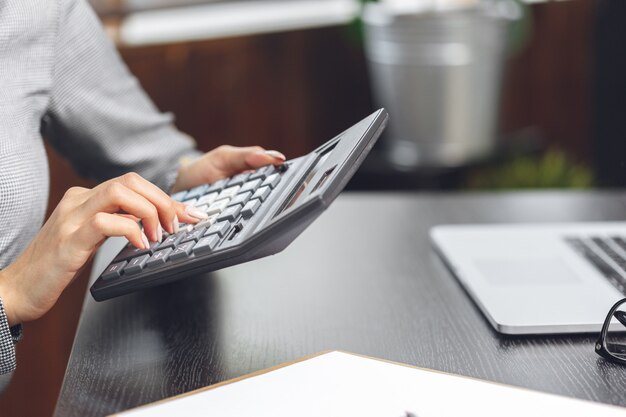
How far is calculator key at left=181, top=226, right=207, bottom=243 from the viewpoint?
Answer: 62 cm

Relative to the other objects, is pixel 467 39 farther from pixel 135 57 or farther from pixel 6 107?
pixel 6 107

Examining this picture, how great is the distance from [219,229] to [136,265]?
68 millimetres

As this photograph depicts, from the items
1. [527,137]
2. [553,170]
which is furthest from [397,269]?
[527,137]

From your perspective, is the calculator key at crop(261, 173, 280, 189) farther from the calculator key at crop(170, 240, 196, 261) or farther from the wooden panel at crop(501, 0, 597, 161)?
the wooden panel at crop(501, 0, 597, 161)

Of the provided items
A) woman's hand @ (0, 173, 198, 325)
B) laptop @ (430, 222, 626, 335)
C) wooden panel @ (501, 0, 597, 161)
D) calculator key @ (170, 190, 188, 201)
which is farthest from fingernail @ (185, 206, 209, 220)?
wooden panel @ (501, 0, 597, 161)

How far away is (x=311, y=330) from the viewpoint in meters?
0.67

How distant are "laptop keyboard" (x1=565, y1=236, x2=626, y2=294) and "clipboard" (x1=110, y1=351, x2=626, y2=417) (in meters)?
0.23

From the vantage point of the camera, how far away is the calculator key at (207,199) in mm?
A: 726

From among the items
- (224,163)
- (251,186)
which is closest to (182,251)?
(251,186)

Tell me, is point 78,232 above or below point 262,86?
above

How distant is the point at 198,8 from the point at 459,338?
6.62ft

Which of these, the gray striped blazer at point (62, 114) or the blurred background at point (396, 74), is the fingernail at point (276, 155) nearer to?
the gray striped blazer at point (62, 114)

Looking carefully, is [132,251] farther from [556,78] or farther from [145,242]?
[556,78]

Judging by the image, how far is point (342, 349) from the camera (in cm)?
Result: 63
